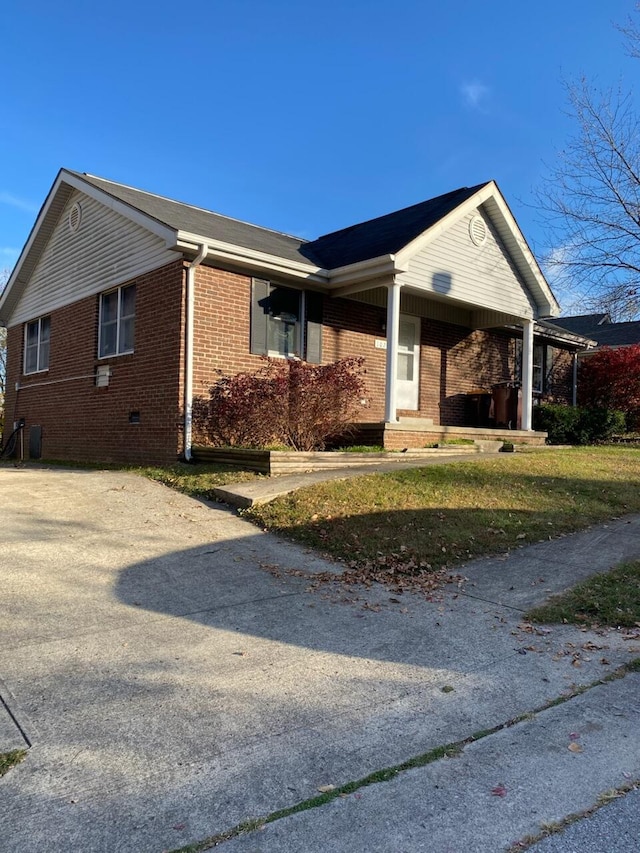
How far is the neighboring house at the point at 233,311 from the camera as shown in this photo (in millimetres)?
11133

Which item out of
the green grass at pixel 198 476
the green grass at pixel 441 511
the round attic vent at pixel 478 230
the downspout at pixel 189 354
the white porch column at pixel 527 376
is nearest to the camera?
the green grass at pixel 441 511

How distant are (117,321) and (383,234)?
5903 mm

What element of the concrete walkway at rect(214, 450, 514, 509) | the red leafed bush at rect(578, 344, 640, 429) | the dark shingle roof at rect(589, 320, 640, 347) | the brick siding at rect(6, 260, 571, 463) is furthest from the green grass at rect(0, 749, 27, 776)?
the dark shingle roof at rect(589, 320, 640, 347)

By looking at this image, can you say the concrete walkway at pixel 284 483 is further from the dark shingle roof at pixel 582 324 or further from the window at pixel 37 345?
the dark shingle roof at pixel 582 324

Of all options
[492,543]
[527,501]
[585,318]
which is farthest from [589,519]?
[585,318]

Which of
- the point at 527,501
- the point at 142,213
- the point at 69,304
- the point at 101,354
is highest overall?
the point at 142,213

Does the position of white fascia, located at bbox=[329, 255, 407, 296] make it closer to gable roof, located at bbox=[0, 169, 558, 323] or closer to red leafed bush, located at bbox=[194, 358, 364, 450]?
gable roof, located at bbox=[0, 169, 558, 323]

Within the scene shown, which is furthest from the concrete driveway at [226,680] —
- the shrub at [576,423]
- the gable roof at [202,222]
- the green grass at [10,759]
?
the shrub at [576,423]

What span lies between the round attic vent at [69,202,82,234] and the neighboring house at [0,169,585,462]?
53mm

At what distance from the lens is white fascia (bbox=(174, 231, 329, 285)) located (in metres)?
10.3

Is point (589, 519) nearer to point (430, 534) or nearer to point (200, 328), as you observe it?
point (430, 534)

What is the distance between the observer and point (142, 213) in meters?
11.3

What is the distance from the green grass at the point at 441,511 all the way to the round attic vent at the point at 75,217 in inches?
397

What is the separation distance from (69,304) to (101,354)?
2.19m
